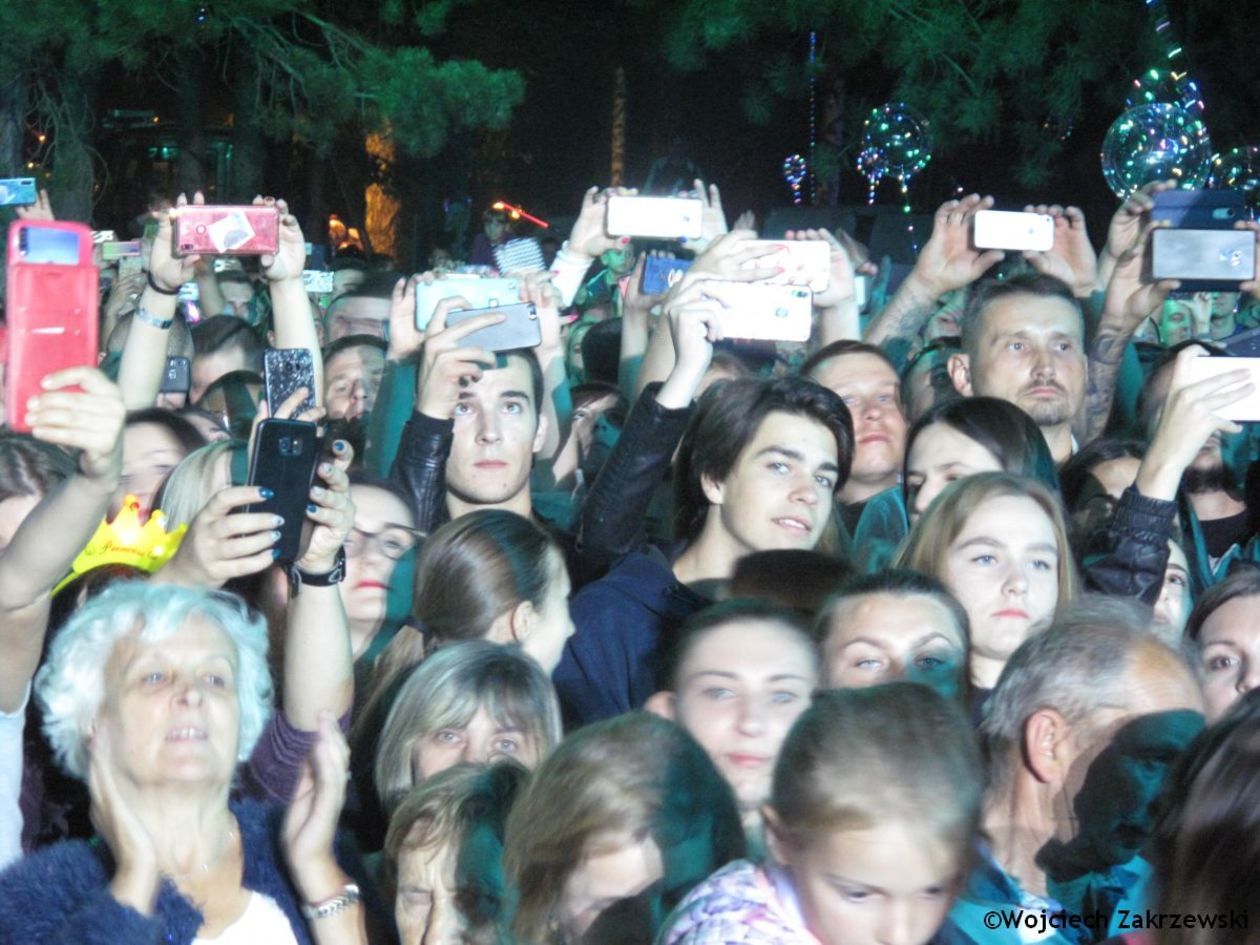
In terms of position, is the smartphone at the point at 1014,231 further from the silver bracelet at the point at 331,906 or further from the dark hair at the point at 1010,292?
the silver bracelet at the point at 331,906

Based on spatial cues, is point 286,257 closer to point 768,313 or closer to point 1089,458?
point 768,313

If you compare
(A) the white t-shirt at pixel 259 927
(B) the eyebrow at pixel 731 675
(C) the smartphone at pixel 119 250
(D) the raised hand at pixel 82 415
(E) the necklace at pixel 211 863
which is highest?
(C) the smartphone at pixel 119 250

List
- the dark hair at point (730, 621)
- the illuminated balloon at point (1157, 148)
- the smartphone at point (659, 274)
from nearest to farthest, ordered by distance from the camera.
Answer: the dark hair at point (730, 621) → the smartphone at point (659, 274) → the illuminated balloon at point (1157, 148)

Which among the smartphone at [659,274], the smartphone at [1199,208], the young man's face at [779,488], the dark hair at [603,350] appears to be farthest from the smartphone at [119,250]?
the smartphone at [1199,208]

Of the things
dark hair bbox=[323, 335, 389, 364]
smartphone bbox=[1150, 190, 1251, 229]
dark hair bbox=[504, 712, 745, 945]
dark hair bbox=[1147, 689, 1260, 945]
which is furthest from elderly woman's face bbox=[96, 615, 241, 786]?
smartphone bbox=[1150, 190, 1251, 229]

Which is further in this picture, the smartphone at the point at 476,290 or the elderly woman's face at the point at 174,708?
the smartphone at the point at 476,290

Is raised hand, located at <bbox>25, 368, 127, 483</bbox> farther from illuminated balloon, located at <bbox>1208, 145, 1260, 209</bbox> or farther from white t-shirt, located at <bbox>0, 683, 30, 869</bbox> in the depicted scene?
illuminated balloon, located at <bbox>1208, 145, 1260, 209</bbox>

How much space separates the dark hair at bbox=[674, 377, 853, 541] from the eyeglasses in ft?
2.30

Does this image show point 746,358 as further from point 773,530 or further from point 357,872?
point 357,872

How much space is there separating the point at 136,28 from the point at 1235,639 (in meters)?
7.91

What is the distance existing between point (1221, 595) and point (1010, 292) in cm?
159

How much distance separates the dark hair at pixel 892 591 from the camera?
3.39 metres

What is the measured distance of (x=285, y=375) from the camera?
11.3 feet

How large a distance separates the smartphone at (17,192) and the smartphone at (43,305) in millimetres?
2928
